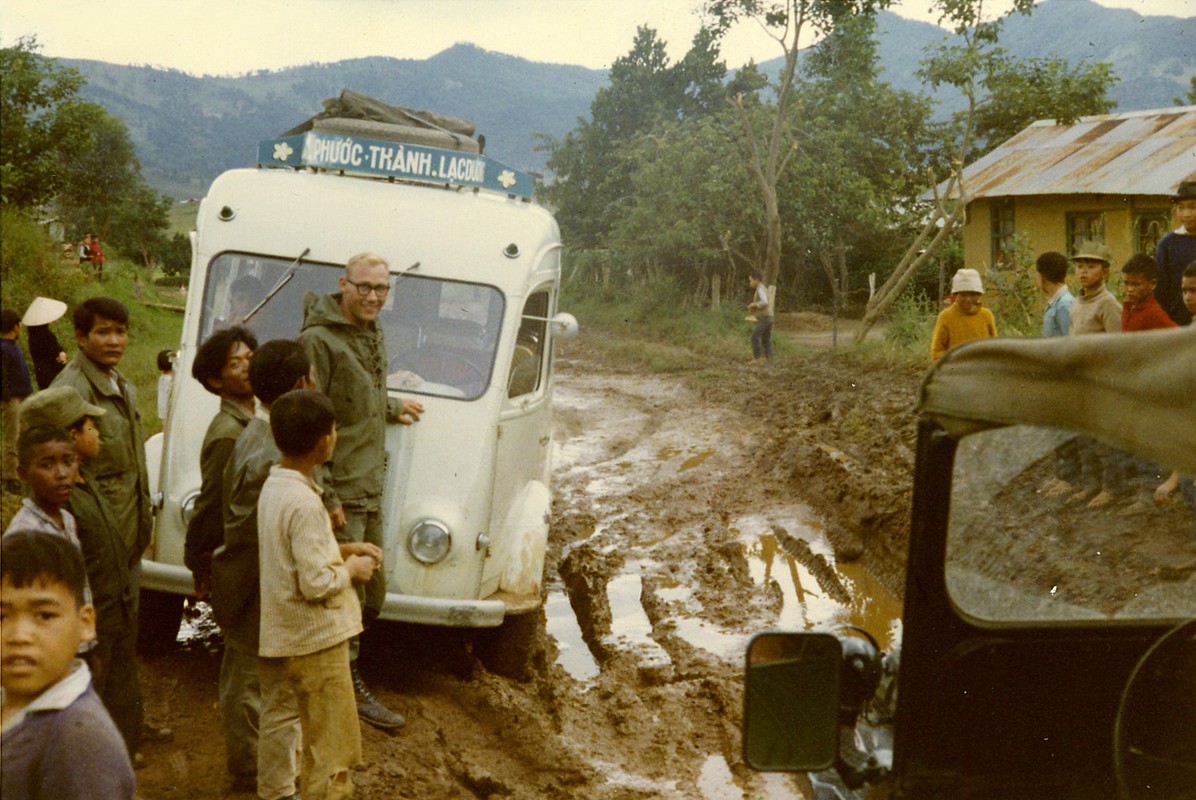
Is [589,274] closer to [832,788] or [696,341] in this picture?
[696,341]

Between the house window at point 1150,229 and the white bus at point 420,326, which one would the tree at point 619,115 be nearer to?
the house window at point 1150,229

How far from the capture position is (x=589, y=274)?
39.9 metres

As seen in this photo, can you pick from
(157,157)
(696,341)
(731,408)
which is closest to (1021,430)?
(731,408)

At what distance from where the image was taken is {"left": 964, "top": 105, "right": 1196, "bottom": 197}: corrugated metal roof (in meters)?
18.5

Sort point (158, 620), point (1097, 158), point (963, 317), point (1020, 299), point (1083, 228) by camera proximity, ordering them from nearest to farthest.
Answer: point (158, 620) < point (963, 317) < point (1020, 299) < point (1097, 158) < point (1083, 228)

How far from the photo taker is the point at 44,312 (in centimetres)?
647

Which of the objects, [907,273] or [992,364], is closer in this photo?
[992,364]

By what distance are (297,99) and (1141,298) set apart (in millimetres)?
138442

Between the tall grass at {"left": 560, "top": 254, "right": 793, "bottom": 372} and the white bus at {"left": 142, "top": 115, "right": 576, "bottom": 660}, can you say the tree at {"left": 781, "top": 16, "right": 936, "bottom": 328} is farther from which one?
the white bus at {"left": 142, "top": 115, "right": 576, "bottom": 660}

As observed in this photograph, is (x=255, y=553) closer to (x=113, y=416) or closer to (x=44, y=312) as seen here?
(x=113, y=416)

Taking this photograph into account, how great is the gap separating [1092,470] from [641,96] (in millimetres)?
43016

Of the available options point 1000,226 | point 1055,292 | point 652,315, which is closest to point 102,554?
point 1055,292

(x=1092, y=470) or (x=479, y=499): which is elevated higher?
(x=1092, y=470)

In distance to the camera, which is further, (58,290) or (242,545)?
(58,290)
